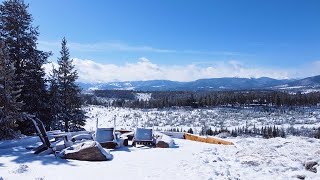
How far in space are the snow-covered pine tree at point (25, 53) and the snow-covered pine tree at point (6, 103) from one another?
541 centimetres

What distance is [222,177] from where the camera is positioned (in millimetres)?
11555

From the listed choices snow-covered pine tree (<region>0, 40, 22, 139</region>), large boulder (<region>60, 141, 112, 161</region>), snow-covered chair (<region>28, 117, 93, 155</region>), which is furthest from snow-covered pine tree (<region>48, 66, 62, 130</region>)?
large boulder (<region>60, 141, 112, 161</region>)

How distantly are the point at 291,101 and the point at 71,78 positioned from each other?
176576 millimetres

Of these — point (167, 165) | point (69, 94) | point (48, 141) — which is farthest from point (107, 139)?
point (69, 94)

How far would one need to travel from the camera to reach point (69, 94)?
35.2 meters

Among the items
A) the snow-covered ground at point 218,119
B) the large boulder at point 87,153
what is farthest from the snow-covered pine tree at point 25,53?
the snow-covered ground at point 218,119

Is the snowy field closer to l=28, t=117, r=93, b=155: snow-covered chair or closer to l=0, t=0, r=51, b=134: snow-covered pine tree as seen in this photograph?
l=28, t=117, r=93, b=155: snow-covered chair

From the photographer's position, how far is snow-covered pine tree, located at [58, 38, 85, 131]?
111ft

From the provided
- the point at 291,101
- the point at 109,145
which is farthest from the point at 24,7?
the point at 291,101

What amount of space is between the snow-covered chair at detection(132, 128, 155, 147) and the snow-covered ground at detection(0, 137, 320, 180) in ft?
13.0

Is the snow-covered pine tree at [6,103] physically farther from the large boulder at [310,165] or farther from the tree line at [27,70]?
the large boulder at [310,165]

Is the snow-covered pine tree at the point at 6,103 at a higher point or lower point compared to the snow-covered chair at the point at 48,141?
higher

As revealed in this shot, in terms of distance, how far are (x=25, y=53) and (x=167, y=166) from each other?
19.2m

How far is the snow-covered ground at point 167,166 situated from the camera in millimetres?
11578
